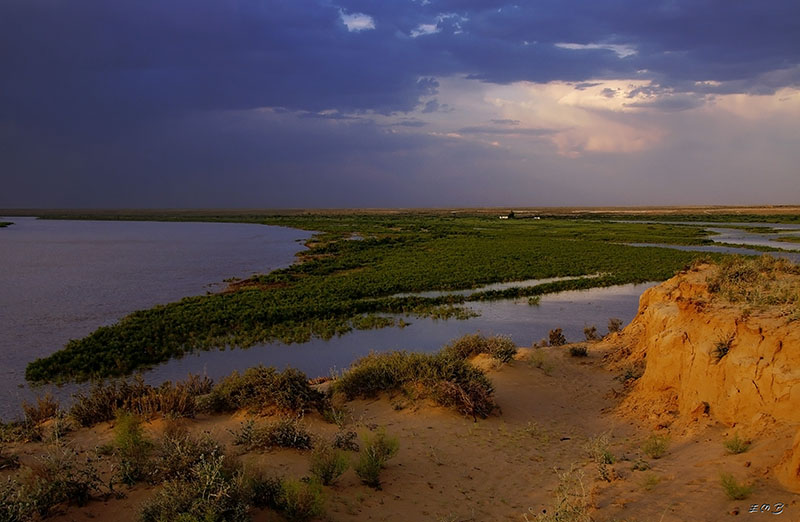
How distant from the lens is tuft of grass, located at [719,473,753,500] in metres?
6.02

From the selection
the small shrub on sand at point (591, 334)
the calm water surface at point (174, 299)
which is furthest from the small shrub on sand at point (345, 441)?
the small shrub on sand at point (591, 334)

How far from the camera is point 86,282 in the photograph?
29172 mm

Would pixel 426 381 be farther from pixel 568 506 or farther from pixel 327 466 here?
pixel 568 506

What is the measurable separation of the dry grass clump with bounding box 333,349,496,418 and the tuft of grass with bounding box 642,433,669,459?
10.1 ft

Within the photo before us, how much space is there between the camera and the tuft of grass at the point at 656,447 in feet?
27.0

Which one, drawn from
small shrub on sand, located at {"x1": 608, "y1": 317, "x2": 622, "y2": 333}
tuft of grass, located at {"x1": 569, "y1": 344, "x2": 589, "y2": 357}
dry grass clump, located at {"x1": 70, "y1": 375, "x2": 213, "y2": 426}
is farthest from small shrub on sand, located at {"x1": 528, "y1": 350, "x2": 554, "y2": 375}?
dry grass clump, located at {"x1": 70, "y1": 375, "x2": 213, "y2": 426}

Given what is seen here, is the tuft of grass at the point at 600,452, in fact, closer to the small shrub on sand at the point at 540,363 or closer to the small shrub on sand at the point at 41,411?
the small shrub on sand at the point at 540,363

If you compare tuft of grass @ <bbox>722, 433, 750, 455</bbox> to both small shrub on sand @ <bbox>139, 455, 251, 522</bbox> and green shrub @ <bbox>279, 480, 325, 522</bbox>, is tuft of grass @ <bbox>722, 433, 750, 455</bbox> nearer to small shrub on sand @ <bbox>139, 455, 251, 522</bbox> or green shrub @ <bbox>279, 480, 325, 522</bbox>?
green shrub @ <bbox>279, 480, 325, 522</bbox>

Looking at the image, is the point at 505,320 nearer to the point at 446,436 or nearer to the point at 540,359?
the point at 540,359

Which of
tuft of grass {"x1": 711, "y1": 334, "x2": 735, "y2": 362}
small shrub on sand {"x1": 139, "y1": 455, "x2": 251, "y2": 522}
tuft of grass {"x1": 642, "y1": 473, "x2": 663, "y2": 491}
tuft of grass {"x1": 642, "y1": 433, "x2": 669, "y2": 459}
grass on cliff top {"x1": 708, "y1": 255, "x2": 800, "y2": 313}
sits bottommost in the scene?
tuft of grass {"x1": 642, "y1": 433, "x2": 669, "y2": 459}

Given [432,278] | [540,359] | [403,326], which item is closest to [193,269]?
[432,278]

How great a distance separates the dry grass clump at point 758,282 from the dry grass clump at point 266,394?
30.4 feet

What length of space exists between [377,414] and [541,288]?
19179 millimetres

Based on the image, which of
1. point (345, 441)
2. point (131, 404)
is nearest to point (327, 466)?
point (345, 441)
